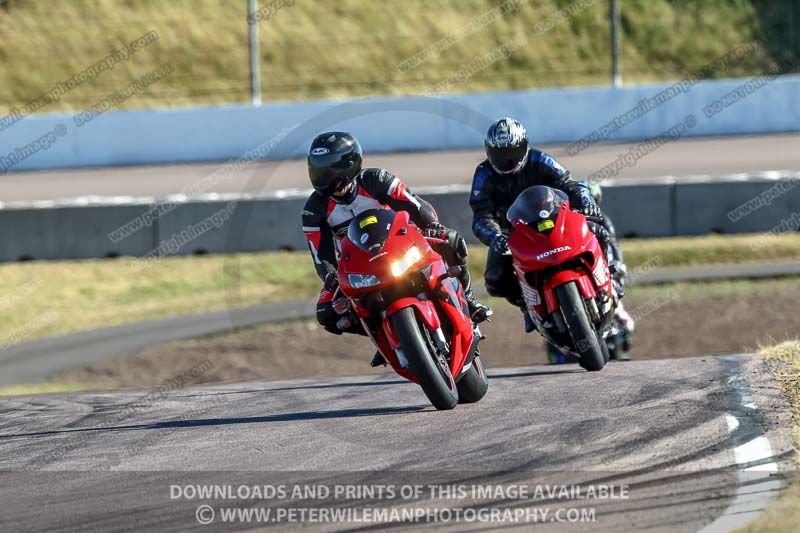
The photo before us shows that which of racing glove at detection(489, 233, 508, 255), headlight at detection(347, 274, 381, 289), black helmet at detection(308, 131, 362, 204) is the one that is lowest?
racing glove at detection(489, 233, 508, 255)

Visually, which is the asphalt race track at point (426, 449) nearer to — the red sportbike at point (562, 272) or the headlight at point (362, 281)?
the red sportbike at point (562, 272)

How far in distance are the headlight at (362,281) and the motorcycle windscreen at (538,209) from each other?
1.87 m

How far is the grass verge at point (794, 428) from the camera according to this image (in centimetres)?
466

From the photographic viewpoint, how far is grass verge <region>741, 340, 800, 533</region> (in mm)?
4664

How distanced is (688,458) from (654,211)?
475 inches

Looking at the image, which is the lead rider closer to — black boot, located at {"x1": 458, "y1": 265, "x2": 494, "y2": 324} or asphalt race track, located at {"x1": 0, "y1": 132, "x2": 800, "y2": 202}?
black boot, located at {"x1": 458, "y1": 265, "x2": 494, "y2": 324}

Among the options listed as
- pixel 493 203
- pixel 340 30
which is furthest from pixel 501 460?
pixel 340 30

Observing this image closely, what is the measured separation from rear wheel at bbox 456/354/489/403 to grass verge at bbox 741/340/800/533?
5.95ft

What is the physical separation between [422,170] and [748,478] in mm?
19663

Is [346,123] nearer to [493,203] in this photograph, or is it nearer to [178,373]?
[178,373]

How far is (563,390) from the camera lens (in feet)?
25.7

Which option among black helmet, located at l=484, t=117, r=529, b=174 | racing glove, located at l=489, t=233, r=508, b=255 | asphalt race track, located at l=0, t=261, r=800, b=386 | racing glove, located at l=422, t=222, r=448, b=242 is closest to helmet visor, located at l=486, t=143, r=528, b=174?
black helmet, located at l=484, t=117, r=529, b=174

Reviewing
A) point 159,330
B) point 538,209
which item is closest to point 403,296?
point 538,209

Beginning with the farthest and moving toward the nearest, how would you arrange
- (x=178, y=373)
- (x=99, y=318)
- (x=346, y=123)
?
(x=346, y=123)
(x=99, y=318)
(x=178, y=373)
